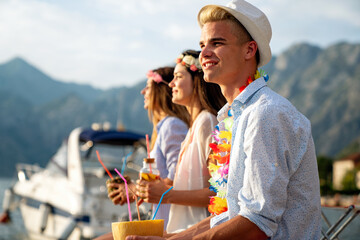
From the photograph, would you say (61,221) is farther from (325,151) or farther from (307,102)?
(307,102)

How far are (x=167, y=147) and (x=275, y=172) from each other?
2.41m

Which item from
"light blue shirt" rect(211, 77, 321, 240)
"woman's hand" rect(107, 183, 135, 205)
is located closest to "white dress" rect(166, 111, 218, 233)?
"woman's hand" rect(107, 183, 135, 205)

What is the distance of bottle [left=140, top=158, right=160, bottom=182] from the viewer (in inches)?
128

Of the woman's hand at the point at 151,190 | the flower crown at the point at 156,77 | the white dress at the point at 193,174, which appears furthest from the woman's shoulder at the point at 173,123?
the woman's hand at the point at 151,190

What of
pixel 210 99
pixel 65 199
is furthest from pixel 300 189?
pixel 65 199

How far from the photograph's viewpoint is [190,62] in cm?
404

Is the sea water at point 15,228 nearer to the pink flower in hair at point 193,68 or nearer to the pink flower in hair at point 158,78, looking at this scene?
the pink flower in hair at point 158,78

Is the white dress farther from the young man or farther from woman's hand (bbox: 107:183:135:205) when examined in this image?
the young man

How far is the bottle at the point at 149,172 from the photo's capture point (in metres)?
3.25

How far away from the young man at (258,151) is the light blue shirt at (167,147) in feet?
6.19

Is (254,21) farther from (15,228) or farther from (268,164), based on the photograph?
(15,228)

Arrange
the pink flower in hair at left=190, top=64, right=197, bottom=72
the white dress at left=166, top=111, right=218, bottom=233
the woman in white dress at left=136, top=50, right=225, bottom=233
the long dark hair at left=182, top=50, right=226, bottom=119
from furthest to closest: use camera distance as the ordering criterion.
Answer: the pink flower in hair at left=190, top=64, right=197, bottom=72
the long dark hair at left=182, top=50, right=226, bottom=119
the white dress at left=166, top=111, right=218, bottom=233
the woman in white dress at left=136, top=50, right=225, bottom=233

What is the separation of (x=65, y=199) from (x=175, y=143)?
720 cm

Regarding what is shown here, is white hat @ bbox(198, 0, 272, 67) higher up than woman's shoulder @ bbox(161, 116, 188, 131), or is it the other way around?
white hat @ bbox(198, 0, 272, 67)
